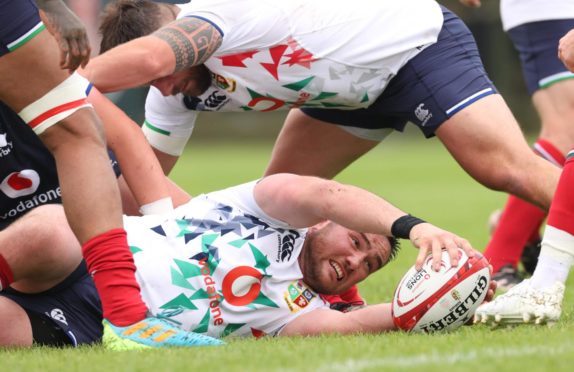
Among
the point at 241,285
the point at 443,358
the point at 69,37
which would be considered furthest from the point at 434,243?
the point at 69,37

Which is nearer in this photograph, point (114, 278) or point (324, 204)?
point (114, 278)

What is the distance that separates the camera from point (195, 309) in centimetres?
442

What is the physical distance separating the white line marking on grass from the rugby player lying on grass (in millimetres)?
722

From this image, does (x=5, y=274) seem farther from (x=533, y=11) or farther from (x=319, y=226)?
(x=533, y=11)

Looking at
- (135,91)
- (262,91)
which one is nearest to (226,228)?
(262,91)

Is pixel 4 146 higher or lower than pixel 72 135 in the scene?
lower

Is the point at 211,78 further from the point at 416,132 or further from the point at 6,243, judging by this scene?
the point at 416,132

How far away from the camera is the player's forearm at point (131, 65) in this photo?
16.1 feet

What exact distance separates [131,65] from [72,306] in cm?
103

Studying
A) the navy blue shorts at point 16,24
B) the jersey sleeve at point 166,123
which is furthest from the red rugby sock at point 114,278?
the jersey sleeve at point 166,123

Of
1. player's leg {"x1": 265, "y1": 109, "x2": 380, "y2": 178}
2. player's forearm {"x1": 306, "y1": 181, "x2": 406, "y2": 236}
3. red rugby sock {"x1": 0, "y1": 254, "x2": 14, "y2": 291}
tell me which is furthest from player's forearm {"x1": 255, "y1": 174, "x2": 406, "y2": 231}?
player's leg {"x1": 265, "y1": 109, "x2": 380, "y2": 178}

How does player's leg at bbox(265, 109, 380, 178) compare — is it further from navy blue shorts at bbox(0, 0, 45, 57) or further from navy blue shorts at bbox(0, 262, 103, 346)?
navy blue shorts at bbox(0, 0, 45, 57)

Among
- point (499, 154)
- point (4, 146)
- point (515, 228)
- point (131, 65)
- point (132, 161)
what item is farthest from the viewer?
point (515, 228)

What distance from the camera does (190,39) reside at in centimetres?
500
